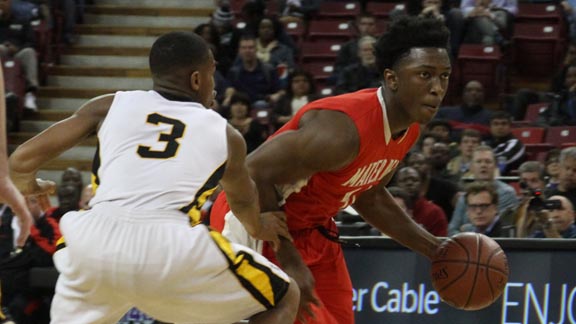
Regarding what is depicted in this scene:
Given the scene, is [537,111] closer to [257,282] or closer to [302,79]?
[302,79]

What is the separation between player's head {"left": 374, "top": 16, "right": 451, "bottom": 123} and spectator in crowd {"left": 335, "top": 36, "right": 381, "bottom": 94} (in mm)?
6187

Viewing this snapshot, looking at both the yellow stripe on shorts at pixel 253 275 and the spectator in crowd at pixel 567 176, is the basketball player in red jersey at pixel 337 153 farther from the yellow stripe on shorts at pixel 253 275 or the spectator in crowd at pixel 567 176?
the spectator in crowd at pixel 567 176

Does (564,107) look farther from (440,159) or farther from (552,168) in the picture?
(552,168)

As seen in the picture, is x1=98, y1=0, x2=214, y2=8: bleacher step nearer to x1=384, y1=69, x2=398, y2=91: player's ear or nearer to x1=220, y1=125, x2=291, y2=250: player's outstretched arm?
x1=384, y1=69, x2=398, y2=91: player's ear

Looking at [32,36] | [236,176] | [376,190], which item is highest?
[236,176]

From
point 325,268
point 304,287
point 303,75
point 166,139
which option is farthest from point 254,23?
point 166,139

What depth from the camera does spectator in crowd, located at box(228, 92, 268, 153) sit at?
10672 millimetres

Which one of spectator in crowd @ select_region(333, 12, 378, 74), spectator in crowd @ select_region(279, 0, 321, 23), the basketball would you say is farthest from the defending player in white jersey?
spectator in crowd @ select_region(279, 0, 321, 23)

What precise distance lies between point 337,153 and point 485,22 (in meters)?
7.89

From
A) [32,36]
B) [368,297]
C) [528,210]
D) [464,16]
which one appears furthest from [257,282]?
[32,36]

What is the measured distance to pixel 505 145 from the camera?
33.1 ft

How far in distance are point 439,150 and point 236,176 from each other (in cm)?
562

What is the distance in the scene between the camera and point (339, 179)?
4.94 metres

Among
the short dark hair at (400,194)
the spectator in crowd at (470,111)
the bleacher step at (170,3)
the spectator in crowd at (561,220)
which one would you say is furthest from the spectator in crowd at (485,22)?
the spectator in crowd at (561,220)
